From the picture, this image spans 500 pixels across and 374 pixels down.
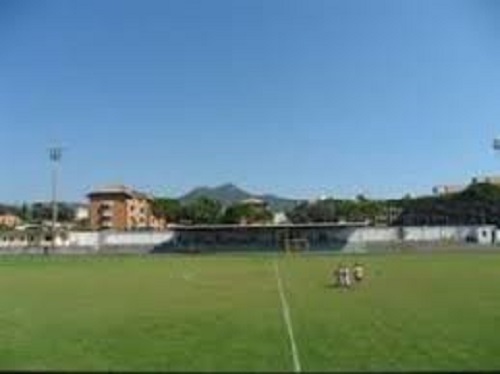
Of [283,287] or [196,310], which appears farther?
[283,287]

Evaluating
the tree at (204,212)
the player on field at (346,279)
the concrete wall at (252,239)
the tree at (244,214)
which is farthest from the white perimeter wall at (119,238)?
the player on field at (346,279)

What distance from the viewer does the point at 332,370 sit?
43.4ft

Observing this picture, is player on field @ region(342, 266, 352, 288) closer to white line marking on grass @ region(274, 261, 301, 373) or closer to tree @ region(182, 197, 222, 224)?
white line marking on grass @ region(274, 261, 301, 373)

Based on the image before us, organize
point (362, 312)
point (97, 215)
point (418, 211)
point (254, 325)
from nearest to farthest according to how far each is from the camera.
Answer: point (254, 325) < point (362, 312) < point (418, 211) < point (97, 215)

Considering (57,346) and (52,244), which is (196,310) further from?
(52,244)

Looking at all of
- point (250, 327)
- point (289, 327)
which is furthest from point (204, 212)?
point (289, 327)

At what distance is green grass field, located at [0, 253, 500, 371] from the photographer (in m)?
14.7

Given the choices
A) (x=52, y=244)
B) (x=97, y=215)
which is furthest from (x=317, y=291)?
(x=97, y=215)

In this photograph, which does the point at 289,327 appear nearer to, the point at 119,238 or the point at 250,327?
the point at 250,327

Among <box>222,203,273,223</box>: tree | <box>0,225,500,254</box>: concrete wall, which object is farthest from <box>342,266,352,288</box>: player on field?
<box>222,203,273,223</box>: tree

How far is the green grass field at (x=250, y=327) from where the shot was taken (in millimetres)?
14656

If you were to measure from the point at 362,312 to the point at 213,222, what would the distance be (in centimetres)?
15691

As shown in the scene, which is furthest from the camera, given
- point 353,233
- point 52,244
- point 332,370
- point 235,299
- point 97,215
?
point 97,215

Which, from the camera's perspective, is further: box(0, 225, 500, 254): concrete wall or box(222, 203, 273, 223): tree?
box(222, 203, 273, 223): tree
